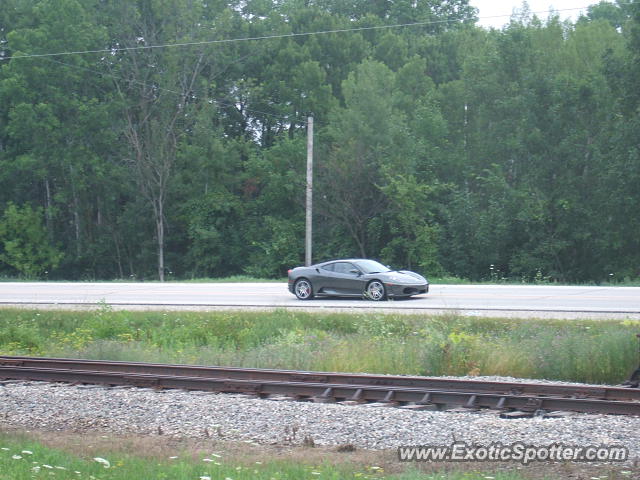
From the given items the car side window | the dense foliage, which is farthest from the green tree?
the car side window

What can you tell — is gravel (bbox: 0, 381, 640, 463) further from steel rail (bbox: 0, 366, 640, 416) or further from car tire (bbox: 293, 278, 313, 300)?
car tire (bbox: 293, 278, 313, 300)

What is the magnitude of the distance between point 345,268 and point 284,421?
47.4 feet

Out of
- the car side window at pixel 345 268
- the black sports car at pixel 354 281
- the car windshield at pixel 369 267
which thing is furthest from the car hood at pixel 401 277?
the car side window at pixel 345 268

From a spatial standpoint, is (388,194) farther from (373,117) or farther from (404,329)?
(404,329)

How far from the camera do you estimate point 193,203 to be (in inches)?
1923

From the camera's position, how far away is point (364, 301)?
2323 cm

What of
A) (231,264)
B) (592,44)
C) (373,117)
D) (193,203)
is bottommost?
(231,264)

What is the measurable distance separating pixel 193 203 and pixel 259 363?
35790 millimetres

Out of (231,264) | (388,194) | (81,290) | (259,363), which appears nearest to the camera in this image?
(259,363)

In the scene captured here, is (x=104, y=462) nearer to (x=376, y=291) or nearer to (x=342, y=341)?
(x=342, y=341)

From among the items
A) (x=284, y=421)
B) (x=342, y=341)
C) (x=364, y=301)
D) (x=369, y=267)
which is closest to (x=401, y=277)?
(x=369, y=267)

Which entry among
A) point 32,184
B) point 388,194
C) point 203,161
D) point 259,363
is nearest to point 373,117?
point 388,194

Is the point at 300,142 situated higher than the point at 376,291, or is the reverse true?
the point at 300,142

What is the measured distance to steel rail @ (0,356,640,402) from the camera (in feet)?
34.2
